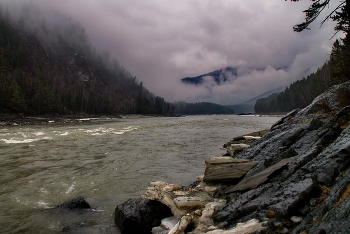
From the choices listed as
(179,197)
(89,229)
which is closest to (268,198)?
(179,197)

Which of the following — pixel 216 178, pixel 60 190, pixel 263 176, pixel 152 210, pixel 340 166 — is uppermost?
pixel 340 166

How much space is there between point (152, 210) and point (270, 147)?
6065 millimetres

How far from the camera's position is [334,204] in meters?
3.37

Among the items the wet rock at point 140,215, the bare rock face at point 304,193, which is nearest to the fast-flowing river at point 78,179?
the wet rock at point 140,215

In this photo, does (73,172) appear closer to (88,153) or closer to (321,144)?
(88,153)

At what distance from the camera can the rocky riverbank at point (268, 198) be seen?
348cm

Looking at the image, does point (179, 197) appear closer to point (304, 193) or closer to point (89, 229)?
point (89, 229)

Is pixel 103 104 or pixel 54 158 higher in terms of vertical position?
pixel 103 104

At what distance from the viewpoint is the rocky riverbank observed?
11.4 ft

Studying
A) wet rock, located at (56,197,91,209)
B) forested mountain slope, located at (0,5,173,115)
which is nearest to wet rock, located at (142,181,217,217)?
wet rock, located at (56,197,91,209)

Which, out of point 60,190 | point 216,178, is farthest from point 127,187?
point 216,178

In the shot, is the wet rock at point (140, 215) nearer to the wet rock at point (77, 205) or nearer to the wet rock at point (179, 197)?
the wet rock at point (179, 197)

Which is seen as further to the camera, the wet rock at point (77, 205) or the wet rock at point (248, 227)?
the wet rock at point (77, 205)

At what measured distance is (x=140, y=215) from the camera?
5.94 meters
